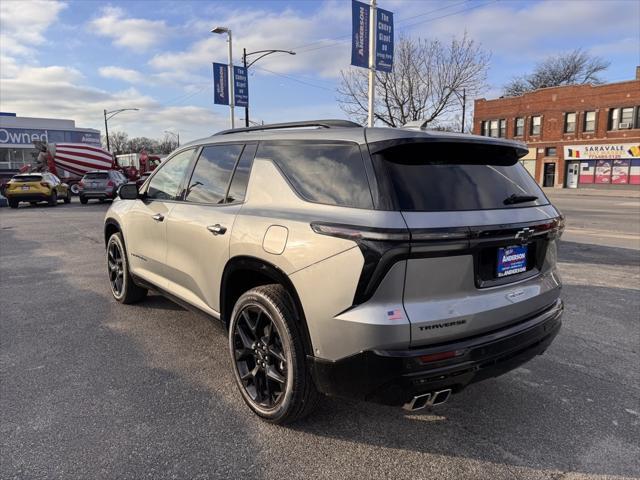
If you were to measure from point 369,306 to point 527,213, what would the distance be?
118cm

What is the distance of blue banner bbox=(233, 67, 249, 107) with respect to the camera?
67.9 ft

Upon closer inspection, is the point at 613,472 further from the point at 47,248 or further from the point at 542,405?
the point at 47,248

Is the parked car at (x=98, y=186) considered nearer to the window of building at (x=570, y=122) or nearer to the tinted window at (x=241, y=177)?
the tinted window at (x=241, y=177)

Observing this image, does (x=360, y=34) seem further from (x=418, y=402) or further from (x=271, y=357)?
(x=418, y=402)

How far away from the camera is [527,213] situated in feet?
9.25

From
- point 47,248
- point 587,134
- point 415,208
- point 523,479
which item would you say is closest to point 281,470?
point 523,479

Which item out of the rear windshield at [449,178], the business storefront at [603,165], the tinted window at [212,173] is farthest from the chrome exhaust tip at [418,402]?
the business storefront at [603,165]

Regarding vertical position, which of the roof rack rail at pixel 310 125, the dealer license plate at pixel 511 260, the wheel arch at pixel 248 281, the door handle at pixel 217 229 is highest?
the roof rack rail at pixel 310 125

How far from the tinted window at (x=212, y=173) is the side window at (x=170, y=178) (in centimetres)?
26

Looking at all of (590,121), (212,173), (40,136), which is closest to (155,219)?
(212,173)

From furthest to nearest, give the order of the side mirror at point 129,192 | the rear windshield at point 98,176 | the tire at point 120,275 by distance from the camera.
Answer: the rear windshield at point 98,176 < the tire at point 120,275 < the side mirror at point 129,192

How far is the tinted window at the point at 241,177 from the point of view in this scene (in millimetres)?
3340

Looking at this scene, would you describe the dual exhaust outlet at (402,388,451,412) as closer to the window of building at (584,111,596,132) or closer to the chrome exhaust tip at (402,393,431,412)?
the chrome exhaust tip at (402,393,431,412)

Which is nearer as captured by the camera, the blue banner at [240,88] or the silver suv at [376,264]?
the silver suv at [376,264]
